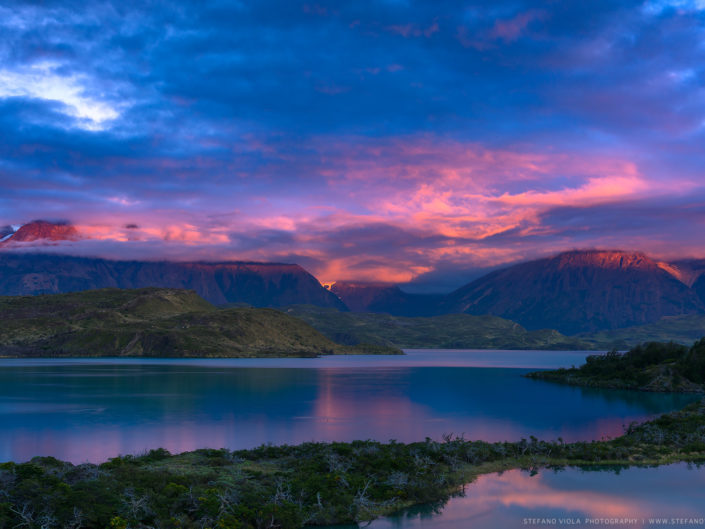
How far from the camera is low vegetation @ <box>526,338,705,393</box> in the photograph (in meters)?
155

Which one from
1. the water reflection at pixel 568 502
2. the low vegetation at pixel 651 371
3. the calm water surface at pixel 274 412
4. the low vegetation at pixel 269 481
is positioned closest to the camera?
A: the low vegetation at pixel 269 481

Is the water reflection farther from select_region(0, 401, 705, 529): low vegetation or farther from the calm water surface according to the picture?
the calm water surface

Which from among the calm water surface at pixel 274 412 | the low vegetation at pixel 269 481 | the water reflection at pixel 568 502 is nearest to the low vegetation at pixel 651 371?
the calm water surface at pixel 274 412

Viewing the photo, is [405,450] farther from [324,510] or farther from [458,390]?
[458,390]

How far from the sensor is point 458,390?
15662 cm

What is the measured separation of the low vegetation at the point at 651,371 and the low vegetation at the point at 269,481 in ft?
343

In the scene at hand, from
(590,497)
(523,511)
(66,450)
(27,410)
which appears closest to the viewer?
(523,511)

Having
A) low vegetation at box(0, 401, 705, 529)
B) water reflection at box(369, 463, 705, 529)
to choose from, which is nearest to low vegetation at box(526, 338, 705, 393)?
low vegetation at box(0, 401, 705, 529)

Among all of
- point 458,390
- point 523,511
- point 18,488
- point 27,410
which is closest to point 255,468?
point 18,488

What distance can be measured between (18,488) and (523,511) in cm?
3232

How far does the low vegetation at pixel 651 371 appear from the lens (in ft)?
508

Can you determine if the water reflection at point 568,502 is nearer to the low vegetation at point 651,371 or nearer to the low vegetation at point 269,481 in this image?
the low vegetation at point 269,481

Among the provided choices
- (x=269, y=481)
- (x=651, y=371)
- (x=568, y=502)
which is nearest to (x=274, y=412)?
(x=269, y=481)

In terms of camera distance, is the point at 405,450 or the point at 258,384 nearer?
the point at 405,450
